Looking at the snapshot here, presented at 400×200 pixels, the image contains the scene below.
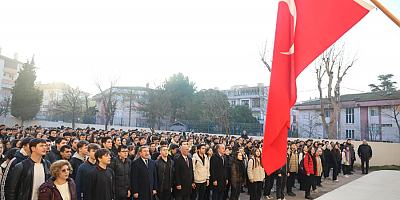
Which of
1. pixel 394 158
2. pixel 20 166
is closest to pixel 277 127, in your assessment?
pixel 20 166

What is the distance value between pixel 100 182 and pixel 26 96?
48.0 metres

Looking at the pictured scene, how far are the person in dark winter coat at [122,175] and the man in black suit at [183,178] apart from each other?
4.46ft

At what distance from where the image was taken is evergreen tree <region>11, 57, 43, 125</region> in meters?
42.2

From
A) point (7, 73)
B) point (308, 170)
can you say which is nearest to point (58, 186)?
point (308, 170)

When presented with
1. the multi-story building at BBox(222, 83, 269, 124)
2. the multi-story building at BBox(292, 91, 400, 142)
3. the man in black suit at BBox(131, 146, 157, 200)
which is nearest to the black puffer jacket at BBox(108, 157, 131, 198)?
the man in black suit at BBox(131, 146, 157, 200)

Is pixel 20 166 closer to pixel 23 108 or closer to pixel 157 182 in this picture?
pixel 157 182

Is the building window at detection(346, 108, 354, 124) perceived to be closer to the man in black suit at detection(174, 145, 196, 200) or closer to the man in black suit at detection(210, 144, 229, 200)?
the man in black suit at detection(210, 144, 229, 200)

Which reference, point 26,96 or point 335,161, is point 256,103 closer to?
point 26,96

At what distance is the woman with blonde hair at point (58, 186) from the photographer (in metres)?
3.67

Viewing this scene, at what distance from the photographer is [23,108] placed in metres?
42.2

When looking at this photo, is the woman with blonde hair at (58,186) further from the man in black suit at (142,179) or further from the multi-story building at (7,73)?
the multi-story building at (7,73)

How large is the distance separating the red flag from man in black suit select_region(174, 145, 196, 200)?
424 centimetres

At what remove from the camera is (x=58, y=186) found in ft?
12.5

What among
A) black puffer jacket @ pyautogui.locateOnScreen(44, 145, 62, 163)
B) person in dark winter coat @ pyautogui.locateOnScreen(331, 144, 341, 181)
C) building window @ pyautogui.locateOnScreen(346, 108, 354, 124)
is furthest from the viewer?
building window @ pyautogui.locateOnScreen(346, 108, 354, 124)
